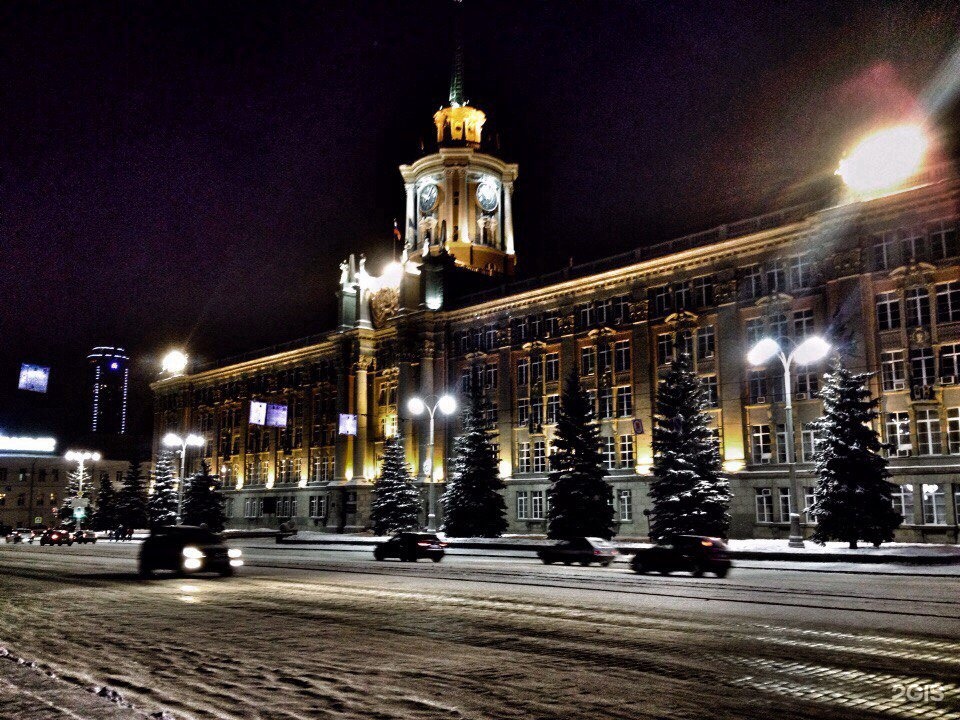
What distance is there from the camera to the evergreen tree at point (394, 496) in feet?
209

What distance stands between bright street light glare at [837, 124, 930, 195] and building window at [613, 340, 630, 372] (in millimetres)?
17490

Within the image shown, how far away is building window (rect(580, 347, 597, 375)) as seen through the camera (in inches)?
2359

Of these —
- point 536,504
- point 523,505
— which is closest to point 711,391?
point 536,504

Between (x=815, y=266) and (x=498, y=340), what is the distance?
25.9m

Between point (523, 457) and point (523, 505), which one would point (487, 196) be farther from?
point (523, 505)

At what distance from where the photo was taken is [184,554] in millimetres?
24922

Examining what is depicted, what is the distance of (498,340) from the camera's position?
221ft

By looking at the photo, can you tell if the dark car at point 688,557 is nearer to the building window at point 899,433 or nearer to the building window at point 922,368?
the building window at point 899,433

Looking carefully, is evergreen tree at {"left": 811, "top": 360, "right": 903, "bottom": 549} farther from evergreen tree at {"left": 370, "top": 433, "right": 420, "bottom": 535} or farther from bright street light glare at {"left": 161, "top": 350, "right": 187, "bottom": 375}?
bright street light glare at {"left": 161, "top": 350, "right": 187, "bottom": 375}

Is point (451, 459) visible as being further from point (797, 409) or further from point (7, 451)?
point (7, 451)

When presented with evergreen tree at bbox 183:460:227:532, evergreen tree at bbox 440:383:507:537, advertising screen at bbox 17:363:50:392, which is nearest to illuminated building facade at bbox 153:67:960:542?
evergreen tree at bbox 440:383:507:537

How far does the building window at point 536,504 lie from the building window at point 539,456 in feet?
5.28

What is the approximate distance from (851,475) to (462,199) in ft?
190

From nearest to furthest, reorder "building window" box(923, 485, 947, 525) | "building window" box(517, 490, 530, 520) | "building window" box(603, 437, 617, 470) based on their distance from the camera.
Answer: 1. "building window" box(923, 485, 947, 525)
2. "building window" box(603, 437, 617, 470)
3. "building window" box(517, 490, 530, 520)
